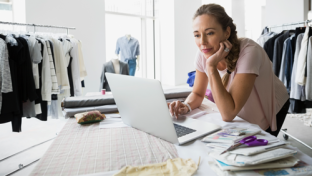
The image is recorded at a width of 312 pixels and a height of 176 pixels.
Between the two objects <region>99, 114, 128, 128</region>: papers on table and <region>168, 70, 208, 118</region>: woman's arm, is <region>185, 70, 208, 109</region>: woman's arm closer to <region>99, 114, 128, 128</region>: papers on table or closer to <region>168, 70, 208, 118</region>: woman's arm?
<region>168, 70, 208, 118</region>: woman's arm

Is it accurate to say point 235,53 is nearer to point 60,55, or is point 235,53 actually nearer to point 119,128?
point 119,128

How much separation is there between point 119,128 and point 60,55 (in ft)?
6.46

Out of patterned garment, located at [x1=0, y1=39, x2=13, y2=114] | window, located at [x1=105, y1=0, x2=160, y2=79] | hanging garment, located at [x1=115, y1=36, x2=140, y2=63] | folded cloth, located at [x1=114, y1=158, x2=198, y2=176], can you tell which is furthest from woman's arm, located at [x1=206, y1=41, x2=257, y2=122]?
window, located at [x1=105, y1=0, x2=160, y2=79]

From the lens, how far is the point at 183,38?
6887 millimetres

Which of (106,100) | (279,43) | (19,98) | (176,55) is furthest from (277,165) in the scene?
(176,55)

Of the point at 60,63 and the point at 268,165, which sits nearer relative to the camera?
the point at 268,165

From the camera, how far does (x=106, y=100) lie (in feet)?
4.37

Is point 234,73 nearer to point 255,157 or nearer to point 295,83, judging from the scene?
point 255,157

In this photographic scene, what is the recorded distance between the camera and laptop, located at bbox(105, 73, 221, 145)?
2.60 feet

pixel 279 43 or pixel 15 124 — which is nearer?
pixel 15 124

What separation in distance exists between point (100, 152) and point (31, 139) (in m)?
2.45

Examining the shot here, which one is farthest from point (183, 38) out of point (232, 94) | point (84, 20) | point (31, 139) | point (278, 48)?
point (232, 94)

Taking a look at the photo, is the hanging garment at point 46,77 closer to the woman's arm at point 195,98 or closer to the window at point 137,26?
the woman's arm at point 195,98

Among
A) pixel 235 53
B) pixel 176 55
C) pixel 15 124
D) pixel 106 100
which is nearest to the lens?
pixel 235 53
